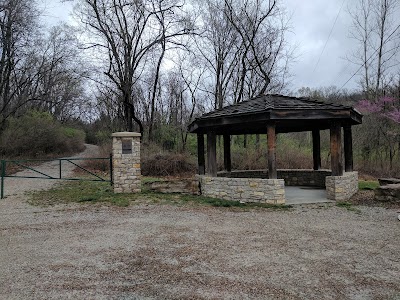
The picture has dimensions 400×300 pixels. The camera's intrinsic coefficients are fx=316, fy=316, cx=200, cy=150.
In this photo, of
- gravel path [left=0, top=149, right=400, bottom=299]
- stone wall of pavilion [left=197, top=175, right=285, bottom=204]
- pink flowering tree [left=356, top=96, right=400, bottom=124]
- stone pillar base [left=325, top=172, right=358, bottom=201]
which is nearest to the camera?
gravel path [left=0, top=149, right=400, bottom=299]

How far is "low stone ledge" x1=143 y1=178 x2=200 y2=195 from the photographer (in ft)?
34.7

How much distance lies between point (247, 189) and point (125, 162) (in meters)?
4.24

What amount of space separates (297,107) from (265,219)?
363 centimetres

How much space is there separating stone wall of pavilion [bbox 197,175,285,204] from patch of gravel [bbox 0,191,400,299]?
1033 mm

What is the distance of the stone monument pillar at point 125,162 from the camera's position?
1063cm

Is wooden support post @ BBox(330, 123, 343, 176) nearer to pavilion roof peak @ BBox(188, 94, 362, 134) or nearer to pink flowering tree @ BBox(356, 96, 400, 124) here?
pavilion roof peak @ BBox(188, 94, 362, 134)

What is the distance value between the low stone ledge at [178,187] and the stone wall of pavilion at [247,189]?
491mm

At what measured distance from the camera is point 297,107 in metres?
9.05

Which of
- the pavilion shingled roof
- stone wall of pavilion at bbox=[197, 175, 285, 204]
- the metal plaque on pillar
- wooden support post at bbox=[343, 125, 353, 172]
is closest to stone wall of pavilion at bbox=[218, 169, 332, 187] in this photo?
wooden support post at bbox=[343, 125, 353, 172]

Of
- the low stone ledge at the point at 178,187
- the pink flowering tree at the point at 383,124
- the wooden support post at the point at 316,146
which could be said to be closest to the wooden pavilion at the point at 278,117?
the low stone ledge at the point at 178,187

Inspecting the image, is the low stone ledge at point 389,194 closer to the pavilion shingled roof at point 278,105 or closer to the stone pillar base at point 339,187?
the stone pillar base at point 339,187

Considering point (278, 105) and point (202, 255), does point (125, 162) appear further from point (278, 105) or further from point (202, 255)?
point (202, 255)

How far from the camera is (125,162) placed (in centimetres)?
1067

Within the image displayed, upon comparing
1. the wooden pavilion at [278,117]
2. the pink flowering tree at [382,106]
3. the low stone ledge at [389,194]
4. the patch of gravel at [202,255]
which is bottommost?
the patch of gravel at [202,255]
